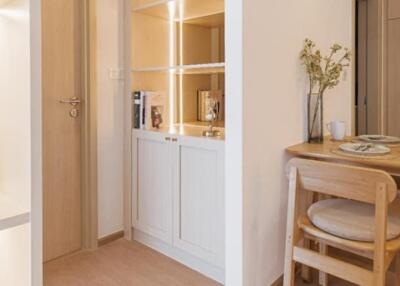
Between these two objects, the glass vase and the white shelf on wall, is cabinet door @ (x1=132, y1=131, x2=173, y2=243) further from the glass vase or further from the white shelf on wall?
the white shelf on wall

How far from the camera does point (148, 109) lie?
2.79m

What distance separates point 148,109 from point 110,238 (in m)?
1.05

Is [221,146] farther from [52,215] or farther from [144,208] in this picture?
[52,215]

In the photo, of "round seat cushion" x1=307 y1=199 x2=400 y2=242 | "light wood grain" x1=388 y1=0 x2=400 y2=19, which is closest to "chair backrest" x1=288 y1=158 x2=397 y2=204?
"round seat cushion" x1=307 y1=199 x2=400 y2=242

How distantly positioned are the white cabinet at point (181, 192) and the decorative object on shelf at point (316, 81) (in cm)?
62

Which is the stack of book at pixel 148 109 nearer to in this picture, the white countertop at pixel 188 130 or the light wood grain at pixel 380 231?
the white countertop at pixel 188 130

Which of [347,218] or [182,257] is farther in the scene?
[182,257]

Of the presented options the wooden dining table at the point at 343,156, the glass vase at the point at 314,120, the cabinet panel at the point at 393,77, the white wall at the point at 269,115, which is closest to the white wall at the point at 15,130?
the white wall at the point at 269,115

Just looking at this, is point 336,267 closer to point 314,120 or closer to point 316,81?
point 314,120

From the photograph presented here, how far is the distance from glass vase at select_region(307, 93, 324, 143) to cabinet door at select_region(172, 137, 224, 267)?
60 cm

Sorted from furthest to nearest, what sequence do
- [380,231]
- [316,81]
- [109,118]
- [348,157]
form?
1. [109,118]
2. [316,81]
3. [348,157]
4. [380,231]

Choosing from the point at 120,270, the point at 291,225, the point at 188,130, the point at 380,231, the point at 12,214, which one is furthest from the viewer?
the point at 188,130

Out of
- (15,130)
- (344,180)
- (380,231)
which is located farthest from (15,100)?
(380,231)

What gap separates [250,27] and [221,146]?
28.3 inches
